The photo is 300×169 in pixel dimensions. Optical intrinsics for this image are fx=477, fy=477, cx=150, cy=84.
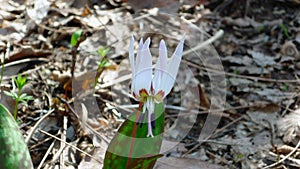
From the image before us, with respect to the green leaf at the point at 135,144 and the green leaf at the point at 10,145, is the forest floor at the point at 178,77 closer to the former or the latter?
the green leaf at the point at 135,144


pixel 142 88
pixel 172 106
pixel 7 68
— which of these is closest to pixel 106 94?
pixel 172 106

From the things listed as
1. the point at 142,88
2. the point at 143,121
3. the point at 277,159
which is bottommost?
the point at 277,159

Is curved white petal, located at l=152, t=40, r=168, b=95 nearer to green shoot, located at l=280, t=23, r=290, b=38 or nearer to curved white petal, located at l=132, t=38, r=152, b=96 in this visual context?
curved white petal, located at l=132, t=38, r=152, b=96

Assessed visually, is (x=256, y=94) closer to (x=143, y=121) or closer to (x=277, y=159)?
(x=277, y=159)

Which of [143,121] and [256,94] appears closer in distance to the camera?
[143,121]

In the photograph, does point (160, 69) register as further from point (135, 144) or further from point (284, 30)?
point (284, 30)

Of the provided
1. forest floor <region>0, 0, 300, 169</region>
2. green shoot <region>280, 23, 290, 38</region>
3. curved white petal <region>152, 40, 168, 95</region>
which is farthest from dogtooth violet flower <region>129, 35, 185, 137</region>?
green shoot <region>280, 23, 290, 38</region>

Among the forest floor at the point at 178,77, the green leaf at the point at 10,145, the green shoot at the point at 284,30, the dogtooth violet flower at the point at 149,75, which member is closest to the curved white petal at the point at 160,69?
the dogtooth violet flower at the point at 149,75
